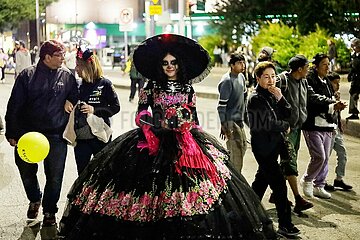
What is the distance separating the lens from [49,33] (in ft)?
177

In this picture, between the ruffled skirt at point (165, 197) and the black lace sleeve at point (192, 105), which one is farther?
the black lace sleeve at point (192, 105)

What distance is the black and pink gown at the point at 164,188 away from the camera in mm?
4836

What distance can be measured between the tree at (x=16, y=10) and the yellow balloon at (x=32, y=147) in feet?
146

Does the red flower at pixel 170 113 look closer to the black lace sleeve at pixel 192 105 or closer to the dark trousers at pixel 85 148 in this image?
the black lace sleeve at pixel 192 105

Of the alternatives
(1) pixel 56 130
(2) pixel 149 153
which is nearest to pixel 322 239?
(2) pixel 149 153

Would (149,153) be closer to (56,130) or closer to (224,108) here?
(56,130)

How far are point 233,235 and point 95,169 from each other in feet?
4.28

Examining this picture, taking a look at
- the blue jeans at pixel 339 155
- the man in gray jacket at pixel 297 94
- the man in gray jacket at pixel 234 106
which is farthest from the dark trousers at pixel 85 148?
the blue jeans at pixel 339 155

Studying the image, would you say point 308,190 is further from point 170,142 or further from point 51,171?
point 170,142

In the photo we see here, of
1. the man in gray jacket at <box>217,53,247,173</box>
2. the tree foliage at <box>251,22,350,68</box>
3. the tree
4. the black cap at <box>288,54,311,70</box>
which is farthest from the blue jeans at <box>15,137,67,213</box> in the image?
the tree

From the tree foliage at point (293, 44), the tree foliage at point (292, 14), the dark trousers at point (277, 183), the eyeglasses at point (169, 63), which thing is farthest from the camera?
the tree foliage at point (292, 14)

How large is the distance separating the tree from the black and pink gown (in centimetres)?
4565

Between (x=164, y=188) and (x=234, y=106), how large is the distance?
3299mm

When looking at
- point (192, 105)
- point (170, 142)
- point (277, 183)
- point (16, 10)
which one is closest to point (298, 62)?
point (277, 183)
